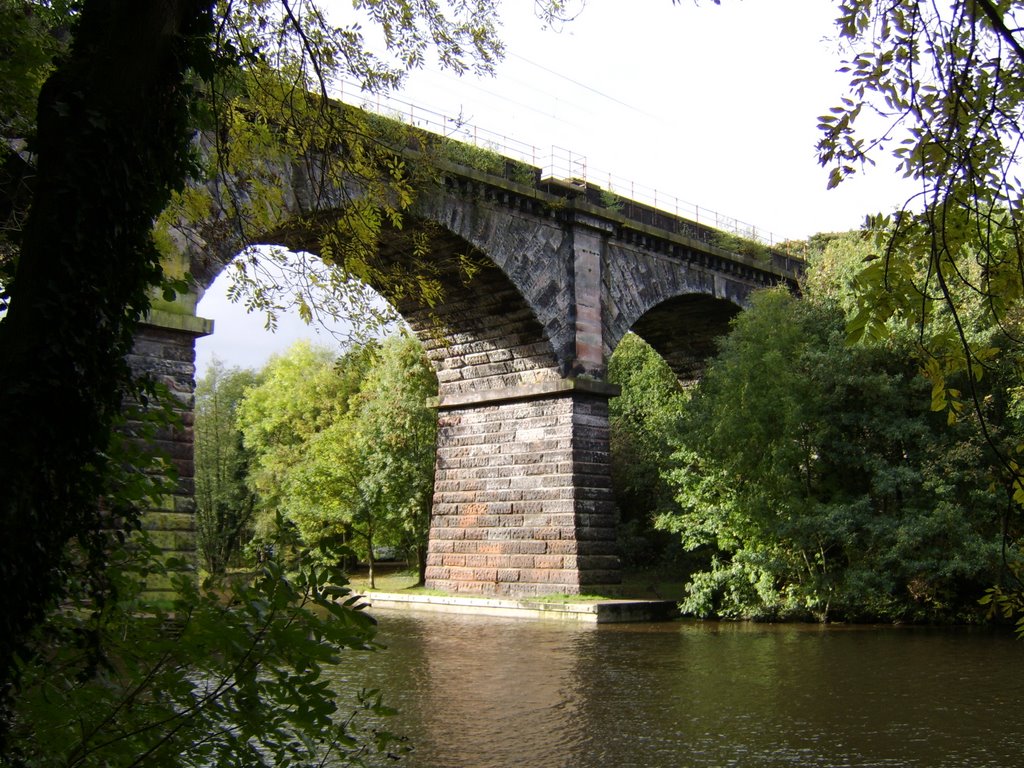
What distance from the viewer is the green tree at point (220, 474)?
108ft

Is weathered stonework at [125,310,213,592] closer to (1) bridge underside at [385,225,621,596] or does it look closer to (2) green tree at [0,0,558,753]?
(1) bridge underside at [385,225,621,596]

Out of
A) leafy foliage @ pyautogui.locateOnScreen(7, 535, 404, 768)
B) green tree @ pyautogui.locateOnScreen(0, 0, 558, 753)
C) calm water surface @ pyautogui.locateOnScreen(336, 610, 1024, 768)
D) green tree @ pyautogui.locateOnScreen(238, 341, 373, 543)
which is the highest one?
green tree @ pyautogui.locateOnScreen(238, 341, 373, 543)

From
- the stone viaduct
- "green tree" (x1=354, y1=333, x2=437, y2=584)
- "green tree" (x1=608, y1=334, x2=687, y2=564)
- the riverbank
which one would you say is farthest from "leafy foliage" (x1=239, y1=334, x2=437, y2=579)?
"green tree" (x1=608, y1=334, x2=687, y2=564)

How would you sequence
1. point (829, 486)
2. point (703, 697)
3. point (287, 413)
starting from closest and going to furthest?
point (703, 697), point (829, 486), point (287, 413)

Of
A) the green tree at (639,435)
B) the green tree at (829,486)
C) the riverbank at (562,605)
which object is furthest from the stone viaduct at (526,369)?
the green tree at (639,435)

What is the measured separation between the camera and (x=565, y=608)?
651 inches

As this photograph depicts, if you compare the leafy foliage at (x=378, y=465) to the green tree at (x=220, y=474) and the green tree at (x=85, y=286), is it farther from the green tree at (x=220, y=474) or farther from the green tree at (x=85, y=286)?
the green tree at (x=85, y=286)

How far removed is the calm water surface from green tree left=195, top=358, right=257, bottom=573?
65.6ft

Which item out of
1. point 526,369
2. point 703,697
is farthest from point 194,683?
point 526,369

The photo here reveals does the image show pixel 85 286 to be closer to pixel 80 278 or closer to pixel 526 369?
pixel 80 278

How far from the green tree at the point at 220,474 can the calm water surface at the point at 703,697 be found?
19993 mm

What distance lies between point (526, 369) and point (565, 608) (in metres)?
4.32

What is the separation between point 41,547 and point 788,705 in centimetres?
721

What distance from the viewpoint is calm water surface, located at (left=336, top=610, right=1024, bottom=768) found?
682 cm
